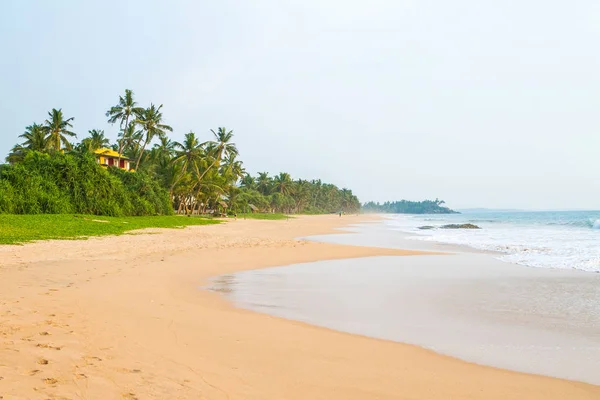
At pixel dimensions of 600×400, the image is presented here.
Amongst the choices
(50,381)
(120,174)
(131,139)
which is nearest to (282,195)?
(131,139)

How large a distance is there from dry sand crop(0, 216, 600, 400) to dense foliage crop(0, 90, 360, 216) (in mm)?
27496

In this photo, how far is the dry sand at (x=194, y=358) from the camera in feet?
13.2

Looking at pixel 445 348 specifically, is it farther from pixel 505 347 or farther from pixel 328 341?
pixel 328 341

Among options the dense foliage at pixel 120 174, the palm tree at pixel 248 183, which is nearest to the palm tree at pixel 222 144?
the dense foliage at pixel 120 174

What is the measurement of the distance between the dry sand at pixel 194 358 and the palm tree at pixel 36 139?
46.6 meters

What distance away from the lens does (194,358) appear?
4910 mm

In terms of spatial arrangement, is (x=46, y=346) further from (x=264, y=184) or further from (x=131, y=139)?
(x=264, y=184)

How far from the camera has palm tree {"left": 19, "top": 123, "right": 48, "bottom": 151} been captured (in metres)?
47.9

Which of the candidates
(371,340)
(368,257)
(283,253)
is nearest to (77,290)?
(371,340)

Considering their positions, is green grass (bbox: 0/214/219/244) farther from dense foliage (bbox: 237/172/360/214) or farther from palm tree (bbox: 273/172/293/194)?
palm tree (bbox: 273/172/293/194)

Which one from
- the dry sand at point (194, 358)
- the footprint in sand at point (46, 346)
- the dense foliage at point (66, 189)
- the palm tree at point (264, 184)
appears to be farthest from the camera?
the palm tree at point (264, 184)

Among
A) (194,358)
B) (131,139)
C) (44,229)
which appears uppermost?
(131,139)

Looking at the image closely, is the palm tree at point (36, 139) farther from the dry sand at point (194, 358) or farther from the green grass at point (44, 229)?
the dry sand at point (194, 358)

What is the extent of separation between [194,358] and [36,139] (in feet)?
173
